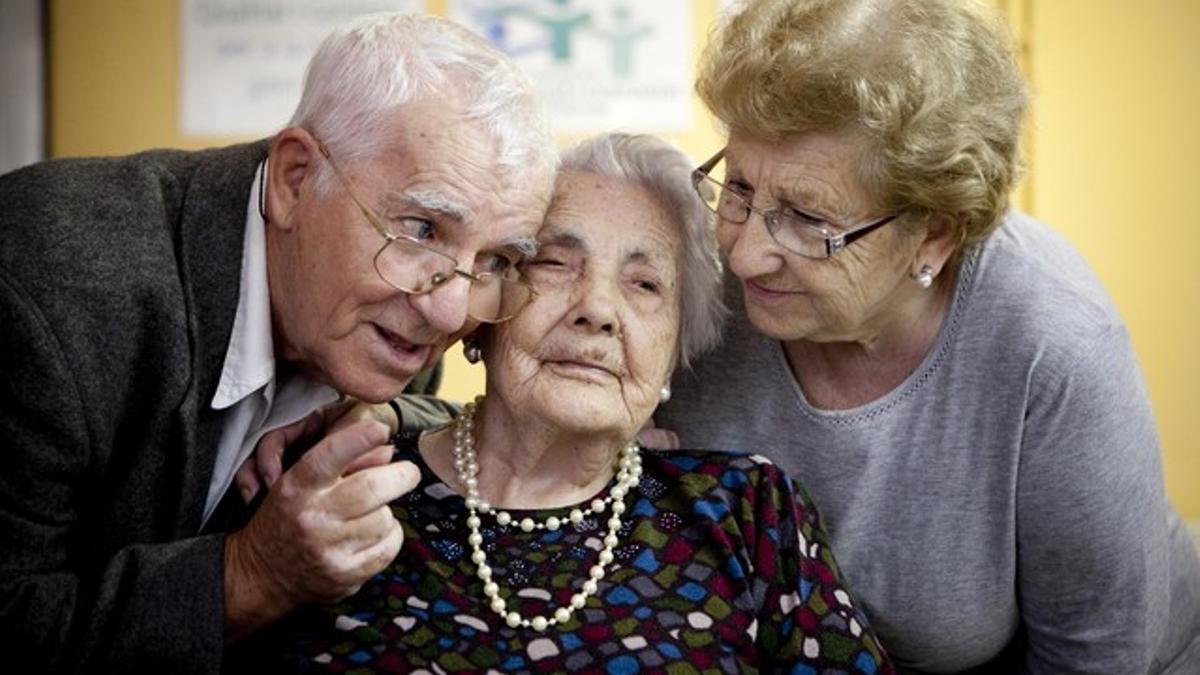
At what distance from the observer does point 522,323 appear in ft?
6.29

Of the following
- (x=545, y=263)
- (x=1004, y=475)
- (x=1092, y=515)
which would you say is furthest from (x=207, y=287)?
(x=1092, y=515)

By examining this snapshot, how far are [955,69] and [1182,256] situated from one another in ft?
10.9

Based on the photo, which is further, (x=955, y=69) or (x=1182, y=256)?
(x=1182, y=256)

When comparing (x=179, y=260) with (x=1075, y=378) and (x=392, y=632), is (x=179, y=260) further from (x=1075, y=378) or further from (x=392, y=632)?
(x=1075, y=378)

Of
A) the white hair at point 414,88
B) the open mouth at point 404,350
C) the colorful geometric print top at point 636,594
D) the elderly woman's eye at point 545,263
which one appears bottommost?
the colorful geometric print top at point 636,594

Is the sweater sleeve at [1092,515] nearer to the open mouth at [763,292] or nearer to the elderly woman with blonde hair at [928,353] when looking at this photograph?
the elderly woman with blonde hair at [928,353]

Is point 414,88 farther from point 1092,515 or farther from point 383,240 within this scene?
point 1092,515

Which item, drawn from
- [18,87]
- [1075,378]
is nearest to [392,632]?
[1075,378]

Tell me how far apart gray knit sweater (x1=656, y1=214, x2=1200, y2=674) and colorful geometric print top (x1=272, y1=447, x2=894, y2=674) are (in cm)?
17

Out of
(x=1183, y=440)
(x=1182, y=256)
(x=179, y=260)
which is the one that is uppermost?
(x=179, y=260)

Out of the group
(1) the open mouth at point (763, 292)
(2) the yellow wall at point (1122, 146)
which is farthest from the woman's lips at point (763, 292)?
(2) the yellow wall at point (1122, 146)

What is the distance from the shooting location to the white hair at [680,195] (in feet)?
6.64

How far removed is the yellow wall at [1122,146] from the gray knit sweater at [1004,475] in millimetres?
2796

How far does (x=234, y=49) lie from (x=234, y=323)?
3371mm
